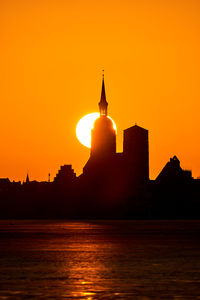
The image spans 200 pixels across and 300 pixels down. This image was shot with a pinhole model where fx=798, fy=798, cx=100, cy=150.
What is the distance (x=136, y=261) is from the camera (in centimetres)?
6306

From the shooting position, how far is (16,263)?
2389 inches

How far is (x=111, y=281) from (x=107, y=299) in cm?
830

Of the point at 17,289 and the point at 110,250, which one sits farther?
the point at 110,250

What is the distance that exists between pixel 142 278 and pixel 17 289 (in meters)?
9.18

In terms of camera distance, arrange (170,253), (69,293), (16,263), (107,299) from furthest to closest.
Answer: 1. (170,253)
2. (16,263)
3. (69,293)
4. (107,299)

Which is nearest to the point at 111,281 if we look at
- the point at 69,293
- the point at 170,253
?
the point at 69,293

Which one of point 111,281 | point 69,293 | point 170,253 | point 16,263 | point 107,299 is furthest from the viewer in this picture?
point 170,253

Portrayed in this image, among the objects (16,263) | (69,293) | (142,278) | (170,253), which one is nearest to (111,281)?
(142,278)

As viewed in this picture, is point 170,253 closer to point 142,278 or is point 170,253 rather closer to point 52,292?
point 142,278

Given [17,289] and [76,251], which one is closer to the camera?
[17,289]

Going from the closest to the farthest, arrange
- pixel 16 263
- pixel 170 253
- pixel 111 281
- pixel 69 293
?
pixel 69 293
pixel 111 281
pixel 16 263
pixel 170 253

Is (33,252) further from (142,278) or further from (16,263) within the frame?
(142,278)

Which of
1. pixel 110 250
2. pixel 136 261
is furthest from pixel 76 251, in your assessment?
pixel 136 261

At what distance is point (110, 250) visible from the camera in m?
79.3
